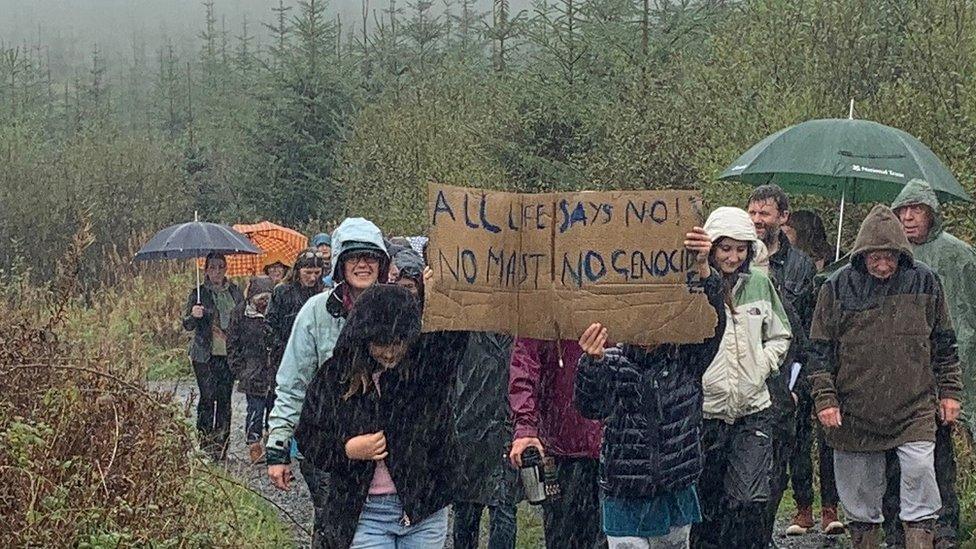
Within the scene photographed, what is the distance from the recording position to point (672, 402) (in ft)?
17.0

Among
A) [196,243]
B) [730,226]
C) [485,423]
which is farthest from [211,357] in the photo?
[730,226]

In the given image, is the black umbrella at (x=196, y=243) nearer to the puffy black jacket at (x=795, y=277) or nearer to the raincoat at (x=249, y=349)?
the raincoat at (x=249, y=349)

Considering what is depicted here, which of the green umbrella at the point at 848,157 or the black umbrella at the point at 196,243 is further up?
the green umbrella at the point at 848,157

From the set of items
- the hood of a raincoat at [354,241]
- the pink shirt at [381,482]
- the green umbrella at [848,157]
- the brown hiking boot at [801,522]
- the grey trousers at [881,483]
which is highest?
the green umbrella at [848,157]

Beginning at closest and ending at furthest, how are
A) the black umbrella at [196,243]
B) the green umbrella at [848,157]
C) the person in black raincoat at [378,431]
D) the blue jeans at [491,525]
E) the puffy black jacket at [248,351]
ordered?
the person in black raincoat at [378,431]
the blue jeans at [491,525]
the green umbrella at [848,157]
the puffy black jacket at [248,351]
the black umbrella at [196,243]

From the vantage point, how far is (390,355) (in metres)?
4.75

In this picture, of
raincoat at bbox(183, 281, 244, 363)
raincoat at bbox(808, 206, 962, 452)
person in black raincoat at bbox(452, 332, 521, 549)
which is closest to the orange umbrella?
raincoat at bbox(183, 281, 244, 363)

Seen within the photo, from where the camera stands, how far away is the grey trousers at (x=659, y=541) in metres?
5.20

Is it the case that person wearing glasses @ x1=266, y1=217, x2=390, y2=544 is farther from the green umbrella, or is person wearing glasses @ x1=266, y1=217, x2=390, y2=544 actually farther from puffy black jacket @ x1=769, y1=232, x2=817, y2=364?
the green umbrella

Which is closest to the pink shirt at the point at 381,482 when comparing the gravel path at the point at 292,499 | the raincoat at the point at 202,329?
the gravel path at the point at 292,499

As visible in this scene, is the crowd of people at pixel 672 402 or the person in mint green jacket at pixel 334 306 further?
the person in mint green jacket at pixel 334 306

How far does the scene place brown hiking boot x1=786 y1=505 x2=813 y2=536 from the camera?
8.29m

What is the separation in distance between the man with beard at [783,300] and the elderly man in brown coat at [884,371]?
23 cm

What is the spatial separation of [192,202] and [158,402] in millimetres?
31344
